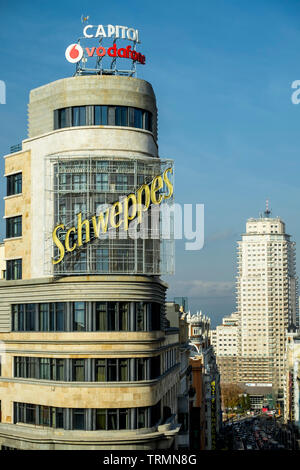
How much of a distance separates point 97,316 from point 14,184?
54.1 feet

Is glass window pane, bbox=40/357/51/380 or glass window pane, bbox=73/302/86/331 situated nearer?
glass window pane, bbox=73/302/86/331

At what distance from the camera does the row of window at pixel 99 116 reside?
6159 cm

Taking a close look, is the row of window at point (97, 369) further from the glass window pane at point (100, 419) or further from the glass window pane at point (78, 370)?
the glass window pane at point (100, 419)

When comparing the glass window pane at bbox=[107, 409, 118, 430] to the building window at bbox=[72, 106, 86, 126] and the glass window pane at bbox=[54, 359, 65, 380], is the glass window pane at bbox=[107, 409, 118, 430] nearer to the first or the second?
the glass window pane at bbox=[54, 359, 65, 380]

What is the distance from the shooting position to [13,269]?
2594 inches

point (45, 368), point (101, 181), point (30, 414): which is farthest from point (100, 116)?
point (30, 414)

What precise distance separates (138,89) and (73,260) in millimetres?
15745

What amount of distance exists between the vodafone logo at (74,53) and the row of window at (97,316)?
2143 cm

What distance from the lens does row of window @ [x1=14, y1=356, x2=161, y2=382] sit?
56688 millimetres

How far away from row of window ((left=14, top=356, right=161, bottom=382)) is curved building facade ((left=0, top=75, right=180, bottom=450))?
0.26ft

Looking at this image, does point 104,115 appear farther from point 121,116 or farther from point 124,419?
point 124,419

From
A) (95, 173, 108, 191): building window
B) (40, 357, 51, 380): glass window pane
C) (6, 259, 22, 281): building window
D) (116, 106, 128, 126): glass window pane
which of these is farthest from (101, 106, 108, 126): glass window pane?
(40, 357, 51, 380): glass window pane

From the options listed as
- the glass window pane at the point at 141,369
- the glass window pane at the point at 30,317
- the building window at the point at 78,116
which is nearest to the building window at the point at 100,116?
the building window at the point at 78,116
